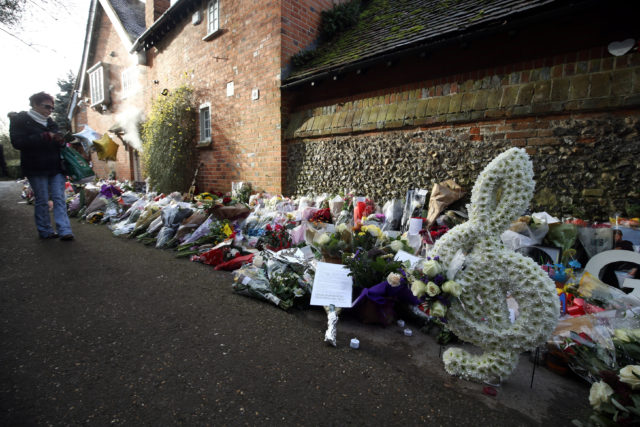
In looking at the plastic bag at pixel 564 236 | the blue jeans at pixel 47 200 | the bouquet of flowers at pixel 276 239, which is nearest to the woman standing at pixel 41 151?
the blue jeans at pixel 47 200

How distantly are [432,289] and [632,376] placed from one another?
35.2 inches

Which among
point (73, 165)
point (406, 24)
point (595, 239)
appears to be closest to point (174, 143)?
point (73, 165)

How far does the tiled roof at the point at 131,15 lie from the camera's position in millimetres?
13302

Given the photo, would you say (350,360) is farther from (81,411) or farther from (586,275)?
(586,275)

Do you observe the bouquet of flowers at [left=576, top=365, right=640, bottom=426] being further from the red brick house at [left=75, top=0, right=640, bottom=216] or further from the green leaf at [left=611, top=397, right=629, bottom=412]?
the red brick house at [left=75, top=0, right=640, bottom=216]

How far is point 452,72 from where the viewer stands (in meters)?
4.53

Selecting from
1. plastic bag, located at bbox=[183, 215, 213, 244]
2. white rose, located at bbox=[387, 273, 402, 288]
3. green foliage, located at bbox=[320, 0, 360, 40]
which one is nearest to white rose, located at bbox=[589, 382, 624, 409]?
white rose, located at bbox=[387, 273, 402, 288]

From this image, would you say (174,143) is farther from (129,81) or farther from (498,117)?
(498,117)

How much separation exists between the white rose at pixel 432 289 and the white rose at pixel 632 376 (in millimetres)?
842

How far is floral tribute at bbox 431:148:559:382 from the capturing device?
5.68ft

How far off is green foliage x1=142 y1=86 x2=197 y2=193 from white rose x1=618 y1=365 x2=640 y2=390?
9.72m

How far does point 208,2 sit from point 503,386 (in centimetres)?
1082

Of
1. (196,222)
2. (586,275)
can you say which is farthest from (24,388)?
(586,275)

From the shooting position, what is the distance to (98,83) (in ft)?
51.1
